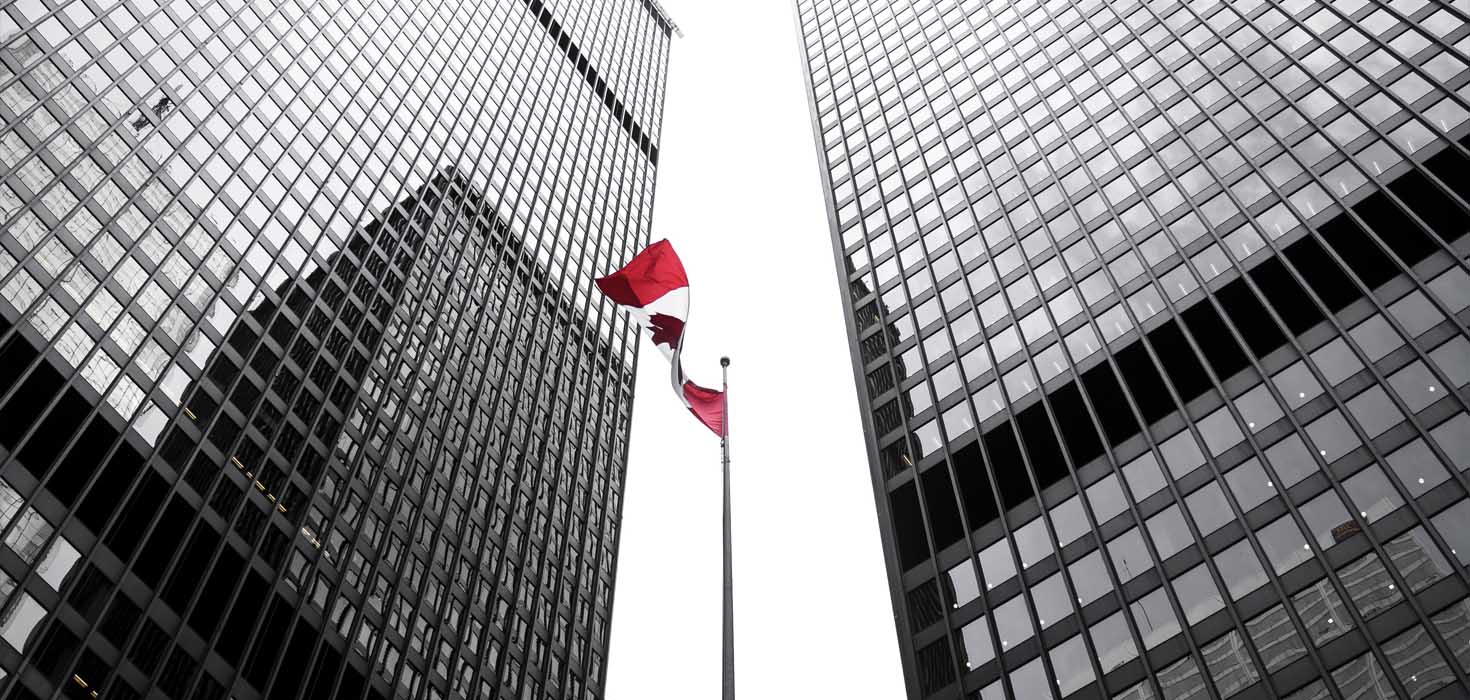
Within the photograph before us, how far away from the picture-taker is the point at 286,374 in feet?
195

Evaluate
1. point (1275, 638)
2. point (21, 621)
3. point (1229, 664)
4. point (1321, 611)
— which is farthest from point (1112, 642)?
point (21, 621)

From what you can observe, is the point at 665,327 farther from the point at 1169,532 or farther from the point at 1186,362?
the point at 1186,362

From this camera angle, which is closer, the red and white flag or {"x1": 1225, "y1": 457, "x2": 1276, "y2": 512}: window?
{"x1": 1225, "y1": 457, "x2": 1276, "y2": 512}: window

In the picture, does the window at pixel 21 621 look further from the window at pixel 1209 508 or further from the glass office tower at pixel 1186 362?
the window at pixel 1209 508

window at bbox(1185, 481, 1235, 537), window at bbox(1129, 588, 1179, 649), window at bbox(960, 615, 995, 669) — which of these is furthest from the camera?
window at bbox(960, 615, 995, 669)

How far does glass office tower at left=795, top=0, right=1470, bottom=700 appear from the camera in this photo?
32.7 m

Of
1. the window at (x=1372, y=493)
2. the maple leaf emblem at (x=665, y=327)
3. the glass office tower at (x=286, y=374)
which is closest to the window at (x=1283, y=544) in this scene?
the window at (x=1372, y=493)

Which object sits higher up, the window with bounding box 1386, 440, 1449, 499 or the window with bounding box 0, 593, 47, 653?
the window with bounding box 1386, 440, 1449, 499

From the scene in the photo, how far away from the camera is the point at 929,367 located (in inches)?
1983

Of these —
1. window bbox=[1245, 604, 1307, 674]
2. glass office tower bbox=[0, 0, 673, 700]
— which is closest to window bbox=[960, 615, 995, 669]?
window bbox=[1245, 604, 1307, 674]

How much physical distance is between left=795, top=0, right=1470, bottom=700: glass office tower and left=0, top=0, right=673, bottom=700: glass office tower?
1006 inches

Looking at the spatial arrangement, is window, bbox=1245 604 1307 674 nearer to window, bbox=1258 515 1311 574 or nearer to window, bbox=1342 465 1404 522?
window, bbox=1258 515 1311 574

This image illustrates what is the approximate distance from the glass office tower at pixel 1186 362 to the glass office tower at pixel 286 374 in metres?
25.5

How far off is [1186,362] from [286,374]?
143 feet
